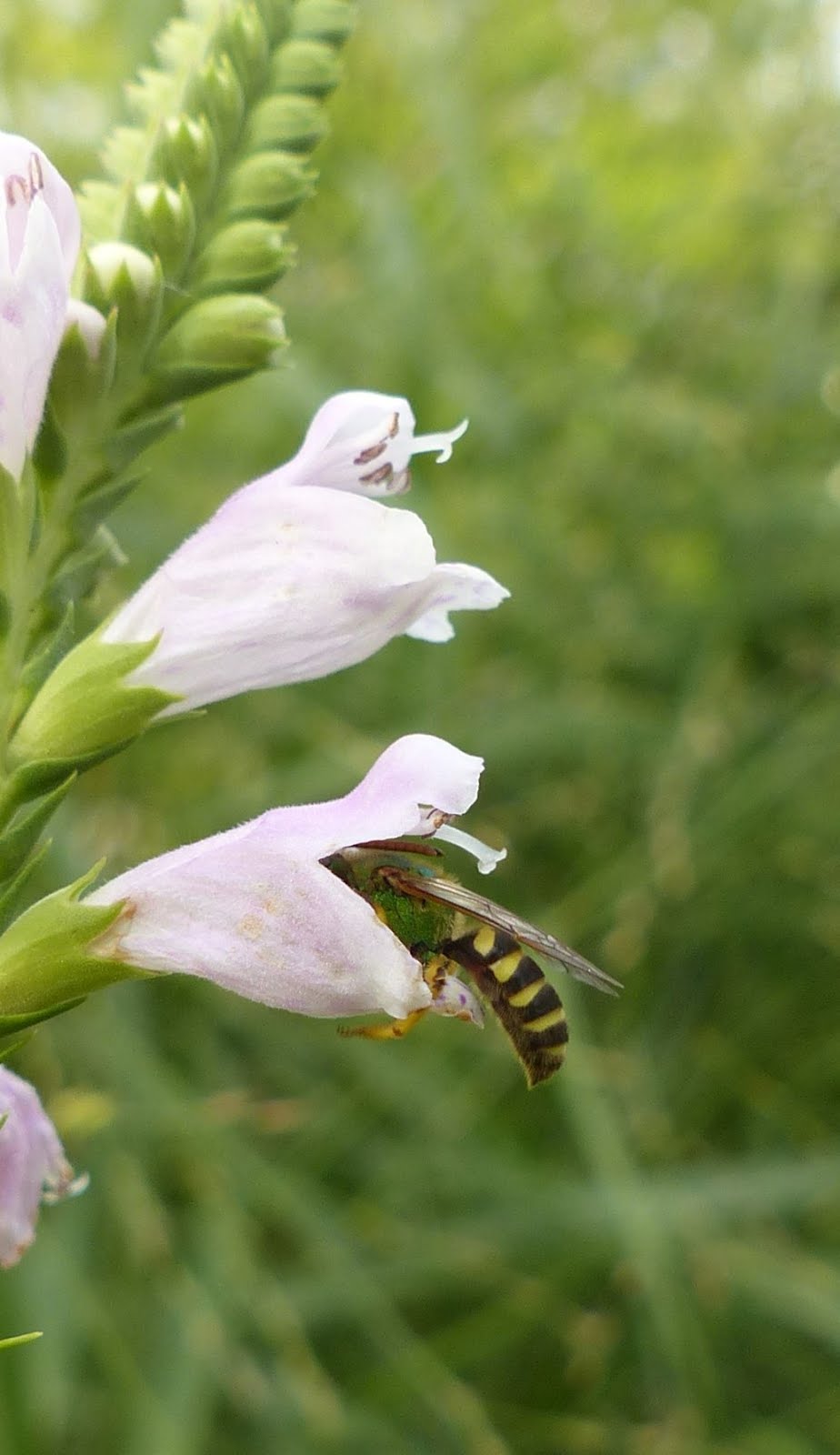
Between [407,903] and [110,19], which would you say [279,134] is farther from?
[110,19]

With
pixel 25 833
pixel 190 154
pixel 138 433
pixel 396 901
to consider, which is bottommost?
pixel 396 901

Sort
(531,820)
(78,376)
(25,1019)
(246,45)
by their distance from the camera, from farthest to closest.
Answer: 1. (531,820)
2. (246,45)
3. (78,376)
4. (25,1019)

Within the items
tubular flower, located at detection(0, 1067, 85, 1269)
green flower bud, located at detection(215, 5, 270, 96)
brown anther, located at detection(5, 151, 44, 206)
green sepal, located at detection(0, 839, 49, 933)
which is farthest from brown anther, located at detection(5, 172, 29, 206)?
tubular flower, located at detection(0, 1067, 85, 1269)

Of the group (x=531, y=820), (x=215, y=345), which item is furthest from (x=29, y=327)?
(x=531, y=820)

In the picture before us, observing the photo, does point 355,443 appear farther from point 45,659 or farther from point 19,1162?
point 19,1162

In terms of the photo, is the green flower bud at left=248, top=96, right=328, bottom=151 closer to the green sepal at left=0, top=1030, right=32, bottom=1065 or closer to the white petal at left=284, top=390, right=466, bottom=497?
the white petal at left=284, top=390, right=466, bottom=497

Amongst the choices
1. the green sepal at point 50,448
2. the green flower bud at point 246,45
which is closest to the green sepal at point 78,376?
the green sepal at point 50,448
